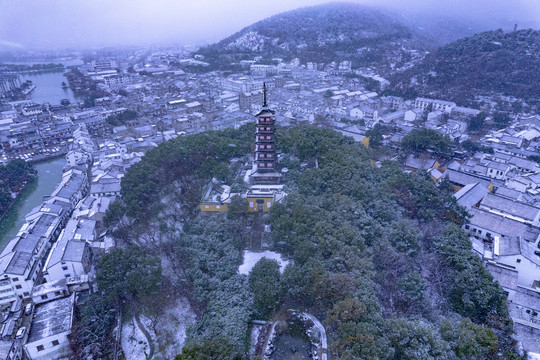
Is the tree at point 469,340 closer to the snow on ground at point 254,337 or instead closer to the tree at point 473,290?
the tree at point 473,290

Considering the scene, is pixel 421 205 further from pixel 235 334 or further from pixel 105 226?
pixel 105 226

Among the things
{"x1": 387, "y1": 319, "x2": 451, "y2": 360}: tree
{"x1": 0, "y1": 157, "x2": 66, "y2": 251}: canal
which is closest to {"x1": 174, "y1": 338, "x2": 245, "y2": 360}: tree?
{"x1": 387, "y1": 319, "x2": 451, "y2": 360}: tree

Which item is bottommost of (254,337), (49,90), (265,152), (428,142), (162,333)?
(162,333)

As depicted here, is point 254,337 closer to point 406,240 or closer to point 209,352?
point 209,352

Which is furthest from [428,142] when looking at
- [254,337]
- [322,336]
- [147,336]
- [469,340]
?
[147,336]

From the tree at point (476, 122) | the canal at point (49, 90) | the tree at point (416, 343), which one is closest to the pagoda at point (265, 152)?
the tree at point (416, 343)

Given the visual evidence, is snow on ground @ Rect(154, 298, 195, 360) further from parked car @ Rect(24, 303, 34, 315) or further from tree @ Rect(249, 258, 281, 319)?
parked car @ Rect(24, 303, 34, 315)
